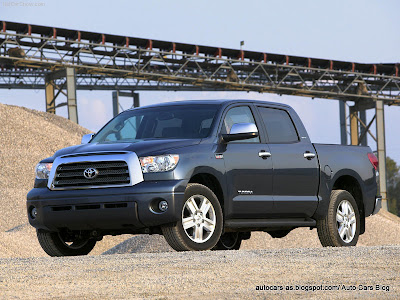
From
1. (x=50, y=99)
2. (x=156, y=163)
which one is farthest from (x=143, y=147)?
(x=50, y=99)

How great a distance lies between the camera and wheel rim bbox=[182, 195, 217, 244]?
9.39 meters

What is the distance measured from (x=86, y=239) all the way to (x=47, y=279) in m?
4.01

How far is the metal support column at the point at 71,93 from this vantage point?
3778 centimetres

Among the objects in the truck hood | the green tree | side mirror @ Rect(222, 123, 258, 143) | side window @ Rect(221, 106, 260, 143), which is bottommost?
the green tree

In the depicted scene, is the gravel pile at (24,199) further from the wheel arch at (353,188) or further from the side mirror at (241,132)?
the side mirror at (241,132)

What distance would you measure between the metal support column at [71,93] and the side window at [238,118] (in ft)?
91.3

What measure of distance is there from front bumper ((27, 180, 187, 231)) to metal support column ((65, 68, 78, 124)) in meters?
28.8

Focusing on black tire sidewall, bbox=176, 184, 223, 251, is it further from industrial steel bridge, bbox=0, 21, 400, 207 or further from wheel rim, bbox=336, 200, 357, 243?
industrial steel bridge, bbox=0, 21, 400, 207

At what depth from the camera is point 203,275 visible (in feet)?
21.9

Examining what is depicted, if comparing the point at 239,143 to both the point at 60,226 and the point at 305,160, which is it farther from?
the point at 60,226

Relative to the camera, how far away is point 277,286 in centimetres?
602

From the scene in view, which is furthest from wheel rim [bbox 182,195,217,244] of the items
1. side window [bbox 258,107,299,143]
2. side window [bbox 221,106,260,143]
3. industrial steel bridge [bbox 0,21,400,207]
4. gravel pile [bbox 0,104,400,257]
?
industrial steel bridge [bbox 0,21,400,207]

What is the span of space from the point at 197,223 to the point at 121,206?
35.4 inches

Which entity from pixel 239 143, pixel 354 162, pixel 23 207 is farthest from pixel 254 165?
pixel 23 207
